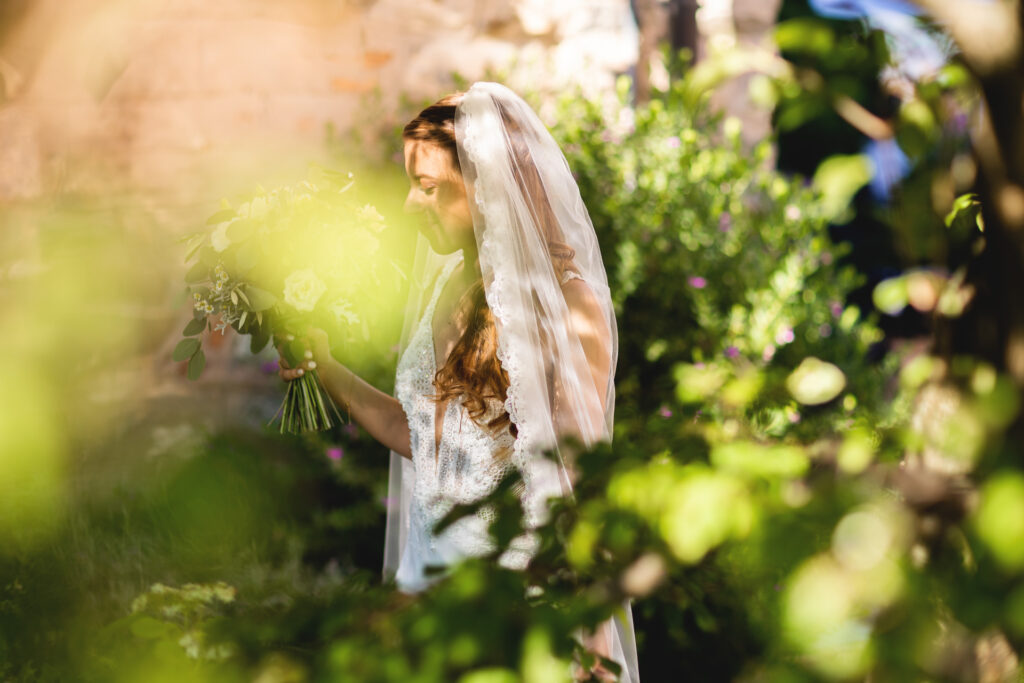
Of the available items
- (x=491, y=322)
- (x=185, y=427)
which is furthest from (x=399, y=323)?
(x=491, y=322)

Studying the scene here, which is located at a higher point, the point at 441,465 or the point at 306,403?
the point at 306,403

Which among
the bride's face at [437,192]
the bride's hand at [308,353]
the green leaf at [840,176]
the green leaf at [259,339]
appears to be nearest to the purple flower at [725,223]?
the bride's face at [437,192]

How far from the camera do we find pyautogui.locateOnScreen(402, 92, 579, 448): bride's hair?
1947 mm

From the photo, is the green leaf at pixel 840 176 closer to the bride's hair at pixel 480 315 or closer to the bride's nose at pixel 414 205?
the bride's hair at pixel 480 315

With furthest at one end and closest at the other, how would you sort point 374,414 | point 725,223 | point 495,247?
point 725,223, point 374,414, point 495,247

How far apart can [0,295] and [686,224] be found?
311cm

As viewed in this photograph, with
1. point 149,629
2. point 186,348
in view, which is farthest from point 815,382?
point 186,348

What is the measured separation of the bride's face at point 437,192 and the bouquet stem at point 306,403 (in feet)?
1.82

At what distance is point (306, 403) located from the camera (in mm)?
2119

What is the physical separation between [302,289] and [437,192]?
1.38 feet

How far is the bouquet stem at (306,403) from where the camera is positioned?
2.12m

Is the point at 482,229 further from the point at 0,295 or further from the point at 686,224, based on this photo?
the point at 0,295

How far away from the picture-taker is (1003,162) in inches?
29.3

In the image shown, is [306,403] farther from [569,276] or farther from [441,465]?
[569,276]
